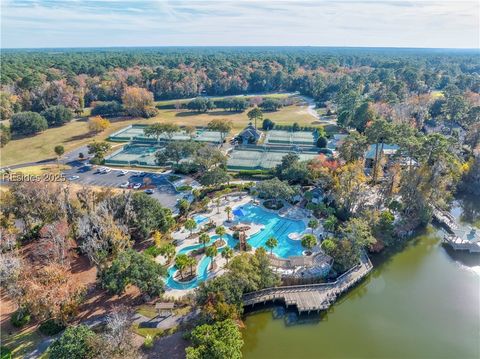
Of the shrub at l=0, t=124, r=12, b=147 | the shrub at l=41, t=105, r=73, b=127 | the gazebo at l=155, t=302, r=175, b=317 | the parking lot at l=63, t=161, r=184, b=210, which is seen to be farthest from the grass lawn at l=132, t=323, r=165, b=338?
the shrub at l=41, t=105, r=73, b=127

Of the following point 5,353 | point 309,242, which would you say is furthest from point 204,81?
point 5,353

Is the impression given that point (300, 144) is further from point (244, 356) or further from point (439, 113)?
point (244, 356)

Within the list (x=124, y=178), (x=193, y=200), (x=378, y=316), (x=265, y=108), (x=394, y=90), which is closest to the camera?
(x=378, y=316)

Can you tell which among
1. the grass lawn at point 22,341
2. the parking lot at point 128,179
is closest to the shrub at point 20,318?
the grass lawn at point 22,341

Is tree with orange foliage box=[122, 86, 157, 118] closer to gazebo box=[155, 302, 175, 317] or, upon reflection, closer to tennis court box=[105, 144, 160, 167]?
tennis court box=[105, 144, 160, 167]

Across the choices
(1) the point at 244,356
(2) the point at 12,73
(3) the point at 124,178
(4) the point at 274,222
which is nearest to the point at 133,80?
(2) the point at 12,73

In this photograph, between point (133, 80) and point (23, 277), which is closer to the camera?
point (23, 277)
